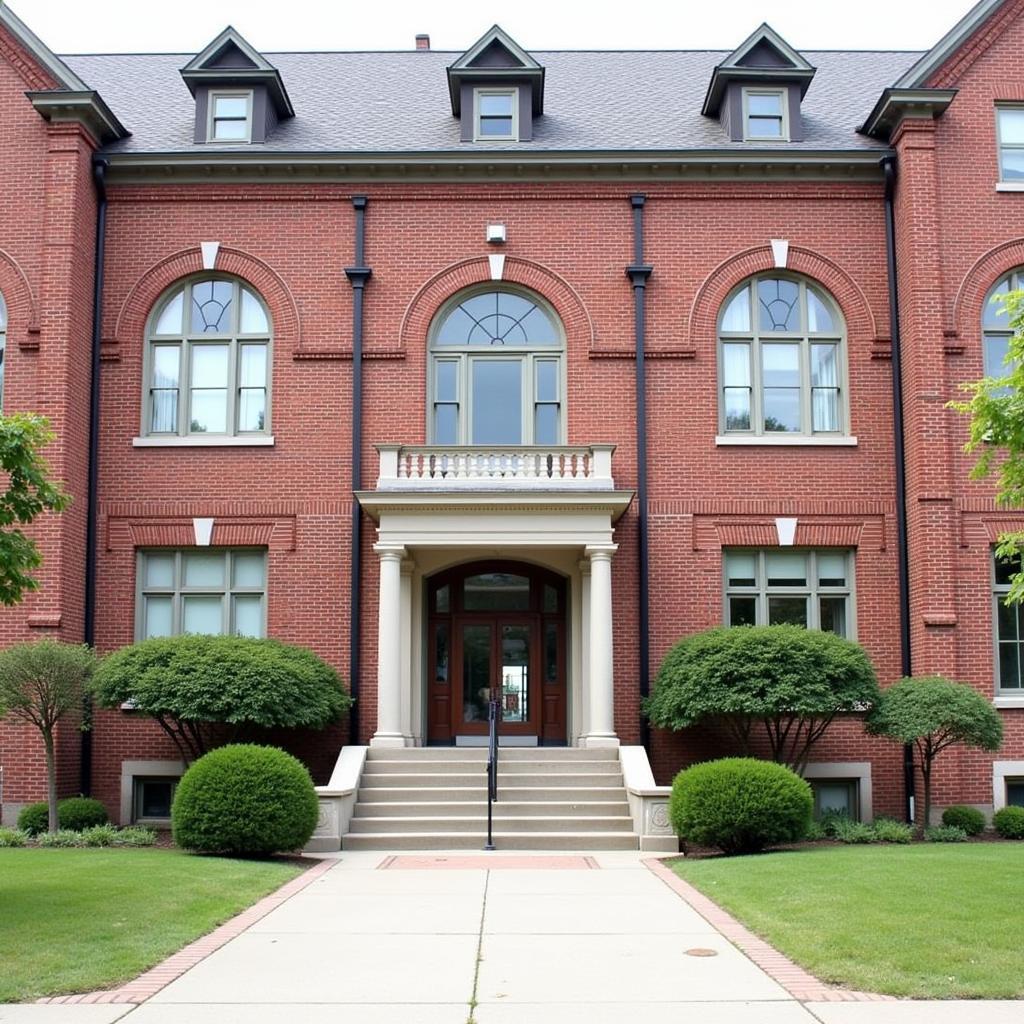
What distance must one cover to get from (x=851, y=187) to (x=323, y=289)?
853 centimetres

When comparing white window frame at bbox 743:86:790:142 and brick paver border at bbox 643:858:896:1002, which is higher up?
white window frame at bbox 743:86:790:142

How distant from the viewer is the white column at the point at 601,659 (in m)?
18.8

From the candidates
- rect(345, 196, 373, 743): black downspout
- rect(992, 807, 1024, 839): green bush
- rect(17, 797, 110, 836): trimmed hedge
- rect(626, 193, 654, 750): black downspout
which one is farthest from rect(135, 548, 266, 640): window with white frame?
rect(992, 807, 1024, 839): green bush

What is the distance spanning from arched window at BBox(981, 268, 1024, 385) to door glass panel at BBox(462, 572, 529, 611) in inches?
314

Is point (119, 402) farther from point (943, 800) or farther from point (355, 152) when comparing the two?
point (943, 800)

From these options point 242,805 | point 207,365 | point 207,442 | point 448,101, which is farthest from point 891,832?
point 448,101

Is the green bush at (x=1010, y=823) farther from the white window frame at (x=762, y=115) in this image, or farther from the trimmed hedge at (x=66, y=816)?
the trimmed hedge at (x=66, y=816)

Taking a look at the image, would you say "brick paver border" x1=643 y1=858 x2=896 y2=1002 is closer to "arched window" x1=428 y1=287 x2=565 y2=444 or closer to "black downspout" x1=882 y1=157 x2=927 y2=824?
"black downspout" x1=882 y1=157 x2=927 y2=824

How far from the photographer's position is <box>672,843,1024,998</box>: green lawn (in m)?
8.33

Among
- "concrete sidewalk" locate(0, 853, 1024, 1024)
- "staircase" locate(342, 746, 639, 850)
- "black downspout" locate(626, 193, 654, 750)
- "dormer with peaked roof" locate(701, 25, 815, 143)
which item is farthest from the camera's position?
"dormer with peaked roof" locate(701, 25, 815, 143)

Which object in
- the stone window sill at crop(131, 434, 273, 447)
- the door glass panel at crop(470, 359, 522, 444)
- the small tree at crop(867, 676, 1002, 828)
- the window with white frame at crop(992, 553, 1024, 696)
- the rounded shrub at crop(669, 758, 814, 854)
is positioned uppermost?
the door glass panel at crop(470, 359, 522, 444)

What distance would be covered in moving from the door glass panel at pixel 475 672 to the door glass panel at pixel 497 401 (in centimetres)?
314

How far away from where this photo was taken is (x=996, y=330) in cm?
2011

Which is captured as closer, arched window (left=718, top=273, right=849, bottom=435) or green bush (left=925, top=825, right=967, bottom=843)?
green bush (left=925, top=825, right=967, bottom=843)
